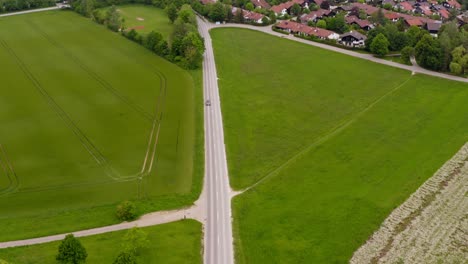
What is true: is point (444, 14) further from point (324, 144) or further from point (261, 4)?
point (324, 144)

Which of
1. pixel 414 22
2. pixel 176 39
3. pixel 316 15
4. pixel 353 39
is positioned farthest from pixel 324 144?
pixel 316 15

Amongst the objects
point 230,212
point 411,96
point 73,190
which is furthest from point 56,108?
point 411,96

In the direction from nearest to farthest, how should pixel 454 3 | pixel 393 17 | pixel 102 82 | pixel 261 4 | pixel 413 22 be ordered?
pixel 102 82 → pixel 413 22 → pixel 393 17 → pixel 454 3 → pixel 261 4

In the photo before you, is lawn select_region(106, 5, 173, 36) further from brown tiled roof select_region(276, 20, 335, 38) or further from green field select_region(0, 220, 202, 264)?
green field select_region(0, 220, 202, 264)

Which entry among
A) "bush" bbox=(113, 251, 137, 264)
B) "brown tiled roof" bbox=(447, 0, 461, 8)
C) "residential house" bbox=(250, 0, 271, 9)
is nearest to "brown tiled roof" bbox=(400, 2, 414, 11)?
"brown tiled roof" bbox=(447, 0, 461, 8)

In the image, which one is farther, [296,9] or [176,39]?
[296,9]

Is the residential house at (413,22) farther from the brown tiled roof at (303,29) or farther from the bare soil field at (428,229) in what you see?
the bare soil field at (428,229)

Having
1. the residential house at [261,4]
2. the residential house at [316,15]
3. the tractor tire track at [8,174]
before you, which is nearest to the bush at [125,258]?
the tractor tire track at [8,174]
